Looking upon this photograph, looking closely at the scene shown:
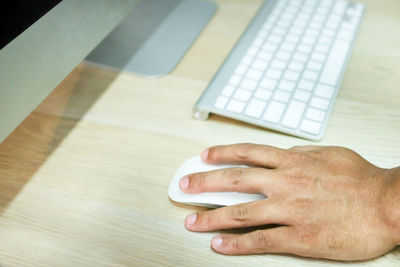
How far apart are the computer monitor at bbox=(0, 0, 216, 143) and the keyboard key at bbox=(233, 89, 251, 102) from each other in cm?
15

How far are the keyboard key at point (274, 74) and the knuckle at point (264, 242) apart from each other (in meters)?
0.27

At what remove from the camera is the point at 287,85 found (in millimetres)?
577

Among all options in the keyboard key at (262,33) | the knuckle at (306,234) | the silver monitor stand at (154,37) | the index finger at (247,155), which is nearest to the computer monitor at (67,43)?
the silver monitor stand at (154,37)

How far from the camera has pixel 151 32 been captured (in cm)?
72

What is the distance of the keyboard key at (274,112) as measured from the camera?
1.75ft

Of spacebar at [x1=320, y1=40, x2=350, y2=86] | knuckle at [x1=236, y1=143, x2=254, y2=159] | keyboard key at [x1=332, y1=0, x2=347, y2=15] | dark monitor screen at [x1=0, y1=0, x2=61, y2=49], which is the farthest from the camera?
keyboard key at [x1=332, y1=0, x2=347, y2=15]

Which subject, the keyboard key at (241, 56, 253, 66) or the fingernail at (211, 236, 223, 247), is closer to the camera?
the fingernail at (211, 236, 223, 247)

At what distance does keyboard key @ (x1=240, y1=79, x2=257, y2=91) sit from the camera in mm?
574

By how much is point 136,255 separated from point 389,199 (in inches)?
12.0

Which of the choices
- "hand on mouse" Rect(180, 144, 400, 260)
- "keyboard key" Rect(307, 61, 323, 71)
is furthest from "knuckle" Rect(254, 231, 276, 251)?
"keyboard key" Rect(307, 61, 323, 71)

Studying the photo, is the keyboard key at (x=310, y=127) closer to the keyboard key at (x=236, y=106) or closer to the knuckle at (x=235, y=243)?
the keyboard key at (x=236, y=106)

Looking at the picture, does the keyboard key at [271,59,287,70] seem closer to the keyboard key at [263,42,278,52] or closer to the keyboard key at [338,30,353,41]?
the keyboard key at [263,42,278,52]

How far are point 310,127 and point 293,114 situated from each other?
0.10ft

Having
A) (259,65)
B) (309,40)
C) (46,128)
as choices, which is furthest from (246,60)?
(46,128)
